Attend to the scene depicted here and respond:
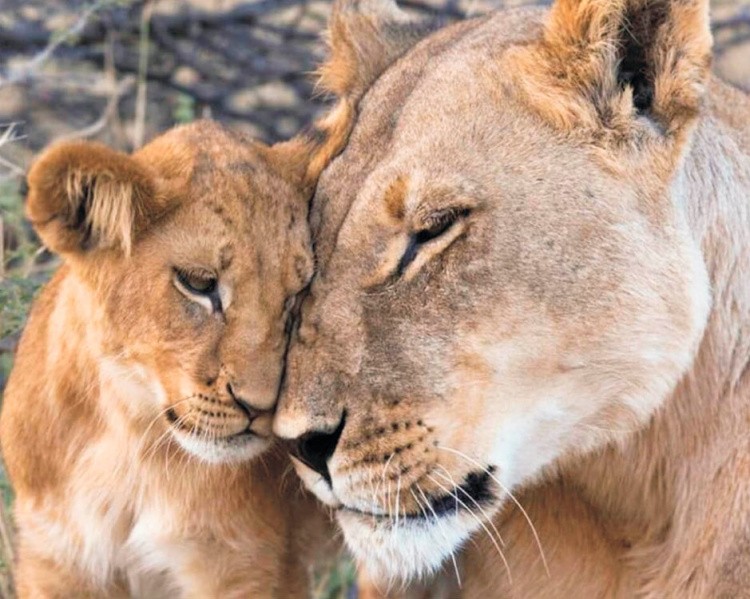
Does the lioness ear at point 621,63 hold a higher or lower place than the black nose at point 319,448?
higher

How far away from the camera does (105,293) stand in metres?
2.54

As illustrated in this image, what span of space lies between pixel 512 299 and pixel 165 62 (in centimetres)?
331

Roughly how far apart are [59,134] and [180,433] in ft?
10.1

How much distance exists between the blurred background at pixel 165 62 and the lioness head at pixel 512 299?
2748mm

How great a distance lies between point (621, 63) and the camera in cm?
227

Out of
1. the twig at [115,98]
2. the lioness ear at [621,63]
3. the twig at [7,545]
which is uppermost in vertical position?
the lioness ear at [621,63]

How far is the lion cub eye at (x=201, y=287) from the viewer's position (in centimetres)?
242

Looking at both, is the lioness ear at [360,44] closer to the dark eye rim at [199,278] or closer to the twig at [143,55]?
the dark eye rim at [199,278]

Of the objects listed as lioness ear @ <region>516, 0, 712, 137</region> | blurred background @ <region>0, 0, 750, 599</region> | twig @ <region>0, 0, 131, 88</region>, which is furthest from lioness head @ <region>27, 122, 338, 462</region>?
blurred background @ <region>0, 0, 750, 599</region>

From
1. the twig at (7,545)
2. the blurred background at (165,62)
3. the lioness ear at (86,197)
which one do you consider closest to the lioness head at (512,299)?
the lioness ear at (86,197)

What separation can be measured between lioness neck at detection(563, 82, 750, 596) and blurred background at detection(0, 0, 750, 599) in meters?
2.74

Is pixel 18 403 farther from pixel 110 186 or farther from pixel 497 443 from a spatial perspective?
pixel 497 443

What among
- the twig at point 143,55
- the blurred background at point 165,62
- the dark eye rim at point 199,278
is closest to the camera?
the dark eye rim at point 199,278

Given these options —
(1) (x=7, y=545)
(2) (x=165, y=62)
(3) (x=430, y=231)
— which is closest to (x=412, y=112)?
(3) (x=430, y=231)
